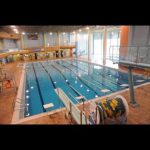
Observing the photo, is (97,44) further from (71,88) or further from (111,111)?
(111,111)

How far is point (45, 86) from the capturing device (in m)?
9.79

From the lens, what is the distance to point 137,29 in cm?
1103

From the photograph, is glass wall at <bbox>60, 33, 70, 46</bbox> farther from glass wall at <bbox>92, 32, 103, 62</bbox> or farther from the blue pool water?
the blue pool water

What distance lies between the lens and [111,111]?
3.94 meters

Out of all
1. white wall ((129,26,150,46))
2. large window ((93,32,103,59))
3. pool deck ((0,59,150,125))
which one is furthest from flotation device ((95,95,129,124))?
large window ((93,32,103,59))

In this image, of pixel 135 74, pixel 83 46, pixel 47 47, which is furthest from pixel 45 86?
pixel 83 46
